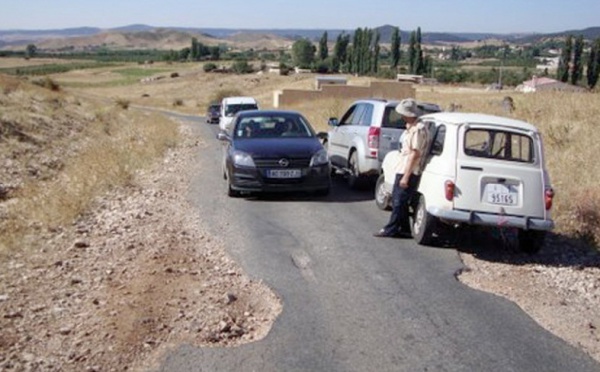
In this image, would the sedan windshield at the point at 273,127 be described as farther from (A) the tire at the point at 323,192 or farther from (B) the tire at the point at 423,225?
(B) the tire at the point at 423,225

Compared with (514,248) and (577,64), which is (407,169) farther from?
(577,64)

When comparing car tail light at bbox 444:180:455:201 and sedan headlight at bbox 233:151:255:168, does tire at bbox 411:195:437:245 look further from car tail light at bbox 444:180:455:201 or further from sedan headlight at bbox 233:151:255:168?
sedan headlight at bbox 233:151:255:168

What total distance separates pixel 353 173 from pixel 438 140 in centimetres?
438

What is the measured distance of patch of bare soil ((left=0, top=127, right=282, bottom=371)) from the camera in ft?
15.9

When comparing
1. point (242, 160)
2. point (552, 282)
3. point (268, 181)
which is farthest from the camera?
point (242, 160)

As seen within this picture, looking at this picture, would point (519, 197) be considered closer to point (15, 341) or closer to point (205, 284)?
point (205, 284)

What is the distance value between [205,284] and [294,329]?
1445 mm

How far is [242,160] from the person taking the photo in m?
11.2

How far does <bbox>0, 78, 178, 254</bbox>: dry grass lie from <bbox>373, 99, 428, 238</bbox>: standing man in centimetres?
447

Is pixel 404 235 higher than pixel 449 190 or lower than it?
lower

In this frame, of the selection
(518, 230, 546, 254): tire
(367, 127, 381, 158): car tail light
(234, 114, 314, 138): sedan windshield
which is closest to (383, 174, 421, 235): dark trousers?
(518, 230, 546, 254): tire

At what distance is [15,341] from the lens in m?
4.95

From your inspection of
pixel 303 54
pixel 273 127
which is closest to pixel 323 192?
pixel 273 127

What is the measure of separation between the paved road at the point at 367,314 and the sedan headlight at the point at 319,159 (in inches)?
81.0
